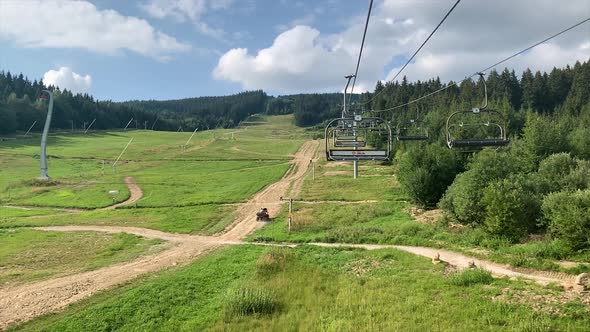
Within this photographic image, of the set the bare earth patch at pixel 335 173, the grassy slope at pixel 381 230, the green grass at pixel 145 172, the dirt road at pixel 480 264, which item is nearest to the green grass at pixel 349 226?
the grassy slope at pixel 381 230

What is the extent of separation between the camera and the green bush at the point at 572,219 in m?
22.7

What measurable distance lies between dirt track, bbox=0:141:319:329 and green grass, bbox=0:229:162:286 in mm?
1583

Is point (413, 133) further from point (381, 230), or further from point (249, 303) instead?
point (249, 303)

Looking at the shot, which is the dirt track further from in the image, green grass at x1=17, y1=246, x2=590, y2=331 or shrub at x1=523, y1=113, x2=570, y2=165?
shrub at x1=523, y1=113, x2=570, y2=165

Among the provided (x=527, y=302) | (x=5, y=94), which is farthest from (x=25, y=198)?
(x=5, y=94)

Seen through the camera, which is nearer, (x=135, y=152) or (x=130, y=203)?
(x=130, y=203)

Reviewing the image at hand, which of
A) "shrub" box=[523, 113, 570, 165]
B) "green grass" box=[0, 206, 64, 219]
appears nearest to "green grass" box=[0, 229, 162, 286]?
"green grass" box=[0, 206, 64, 219]

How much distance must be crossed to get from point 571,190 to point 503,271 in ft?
36.5

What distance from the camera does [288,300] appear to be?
71.5 feet

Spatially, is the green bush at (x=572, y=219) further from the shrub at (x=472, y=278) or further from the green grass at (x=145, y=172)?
the green grass at (x=145, y=172)

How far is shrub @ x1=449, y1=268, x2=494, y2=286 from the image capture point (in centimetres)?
2088

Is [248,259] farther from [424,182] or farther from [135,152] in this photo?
[135,152]

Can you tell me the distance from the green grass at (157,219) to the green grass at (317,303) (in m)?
15.4

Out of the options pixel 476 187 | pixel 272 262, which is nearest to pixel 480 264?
pixel 476 187
